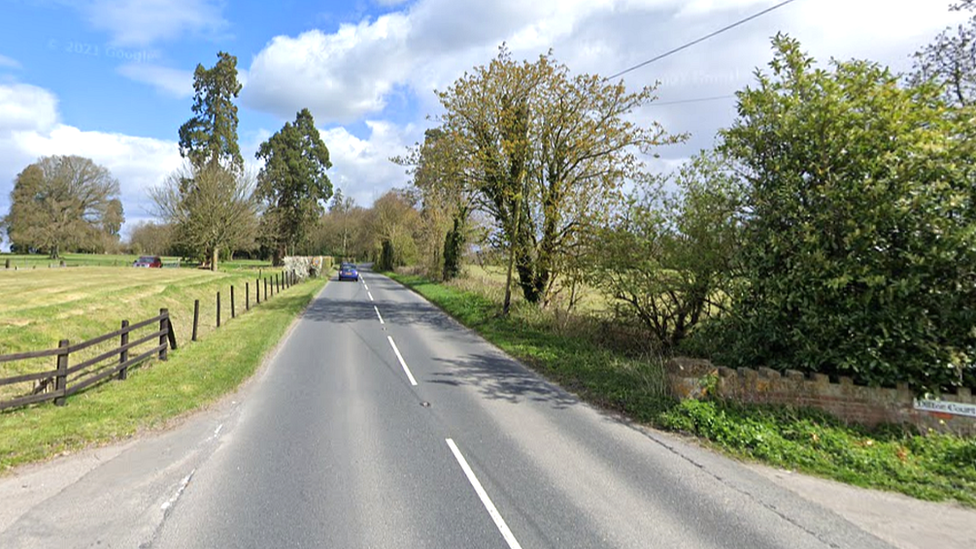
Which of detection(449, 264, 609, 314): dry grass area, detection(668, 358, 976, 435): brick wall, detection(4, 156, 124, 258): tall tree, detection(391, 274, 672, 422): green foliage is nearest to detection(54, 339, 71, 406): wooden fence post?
detection(391, 274, 672, 422): green foliage

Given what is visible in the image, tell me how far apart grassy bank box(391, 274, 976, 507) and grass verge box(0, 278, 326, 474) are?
6224 mm

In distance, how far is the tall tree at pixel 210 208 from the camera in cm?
4100

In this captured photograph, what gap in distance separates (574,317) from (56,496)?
1185 cm

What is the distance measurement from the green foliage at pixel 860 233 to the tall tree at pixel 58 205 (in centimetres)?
7645

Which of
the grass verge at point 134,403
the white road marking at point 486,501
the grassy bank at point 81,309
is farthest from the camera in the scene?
the grassy bank at point 81,309

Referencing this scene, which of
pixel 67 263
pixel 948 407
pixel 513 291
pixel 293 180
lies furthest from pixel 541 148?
pixel 67 263

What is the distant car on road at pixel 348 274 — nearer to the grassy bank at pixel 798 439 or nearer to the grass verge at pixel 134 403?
the grass verge at pixel 134 403

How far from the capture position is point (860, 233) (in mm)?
6672

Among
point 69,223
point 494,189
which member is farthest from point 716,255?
point 69,223

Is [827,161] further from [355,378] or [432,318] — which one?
[432,318]

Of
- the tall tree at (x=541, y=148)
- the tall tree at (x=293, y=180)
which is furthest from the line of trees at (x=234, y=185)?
the tall tree at (x=541, y=148)

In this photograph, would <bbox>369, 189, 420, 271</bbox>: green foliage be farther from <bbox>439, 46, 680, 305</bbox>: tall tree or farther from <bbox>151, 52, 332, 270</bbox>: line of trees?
<bbox>439, 46, 680, 305</bbox>: tall tree

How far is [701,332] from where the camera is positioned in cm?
938

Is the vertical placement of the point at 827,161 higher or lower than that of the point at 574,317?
higher
